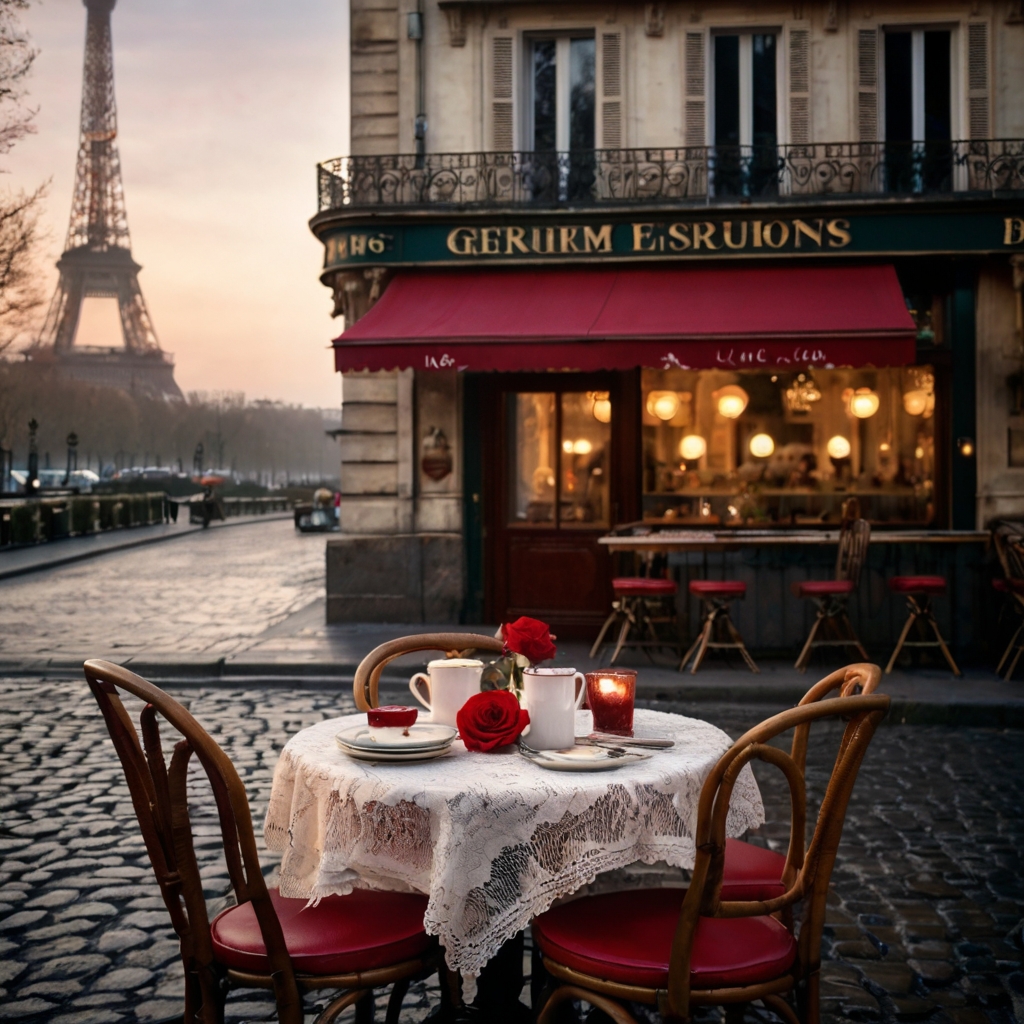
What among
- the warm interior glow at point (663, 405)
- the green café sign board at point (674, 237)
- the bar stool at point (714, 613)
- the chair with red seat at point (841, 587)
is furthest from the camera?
the warm interior glow at point (663, 405)

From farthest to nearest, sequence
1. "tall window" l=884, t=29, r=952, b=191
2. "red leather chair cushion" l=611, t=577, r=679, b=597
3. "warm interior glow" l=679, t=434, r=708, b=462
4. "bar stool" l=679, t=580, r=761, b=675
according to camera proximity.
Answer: "warm interior glow" l=679, t=434, r=708, b=462 < "tall window" l=884, t=29, r=952, b=191 < "red leather chair cushion" l=611, t=577, r=679, b=597 < "bar stool" l=679, t=580, r=761, b=675

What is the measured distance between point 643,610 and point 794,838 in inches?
304

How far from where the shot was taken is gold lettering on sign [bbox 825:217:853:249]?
1195cm

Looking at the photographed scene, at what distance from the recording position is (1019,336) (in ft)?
39.0

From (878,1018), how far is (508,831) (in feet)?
5.34

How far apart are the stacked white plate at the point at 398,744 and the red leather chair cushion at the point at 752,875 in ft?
2.56

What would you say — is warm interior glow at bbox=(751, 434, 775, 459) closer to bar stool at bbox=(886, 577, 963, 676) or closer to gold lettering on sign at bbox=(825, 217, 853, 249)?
gold lettering on sign at bbox=(825, 217, 853, 249)

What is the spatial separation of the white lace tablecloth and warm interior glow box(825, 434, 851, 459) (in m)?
10.5

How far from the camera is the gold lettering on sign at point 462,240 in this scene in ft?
40.4

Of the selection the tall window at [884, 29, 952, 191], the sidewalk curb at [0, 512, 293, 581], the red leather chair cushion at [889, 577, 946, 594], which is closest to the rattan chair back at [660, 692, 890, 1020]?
the red leather chair cushion at [889, 577, 946, 594]

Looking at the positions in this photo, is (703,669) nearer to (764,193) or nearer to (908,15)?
(764,193)

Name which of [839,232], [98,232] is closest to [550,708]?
[839,232]

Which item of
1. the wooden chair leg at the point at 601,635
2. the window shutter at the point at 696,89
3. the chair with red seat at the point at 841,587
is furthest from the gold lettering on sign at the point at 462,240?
the chair with red seat at the point at 841,587

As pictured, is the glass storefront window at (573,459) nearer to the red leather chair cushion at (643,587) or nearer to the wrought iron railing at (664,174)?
the wrought iron railing at (664,174)
